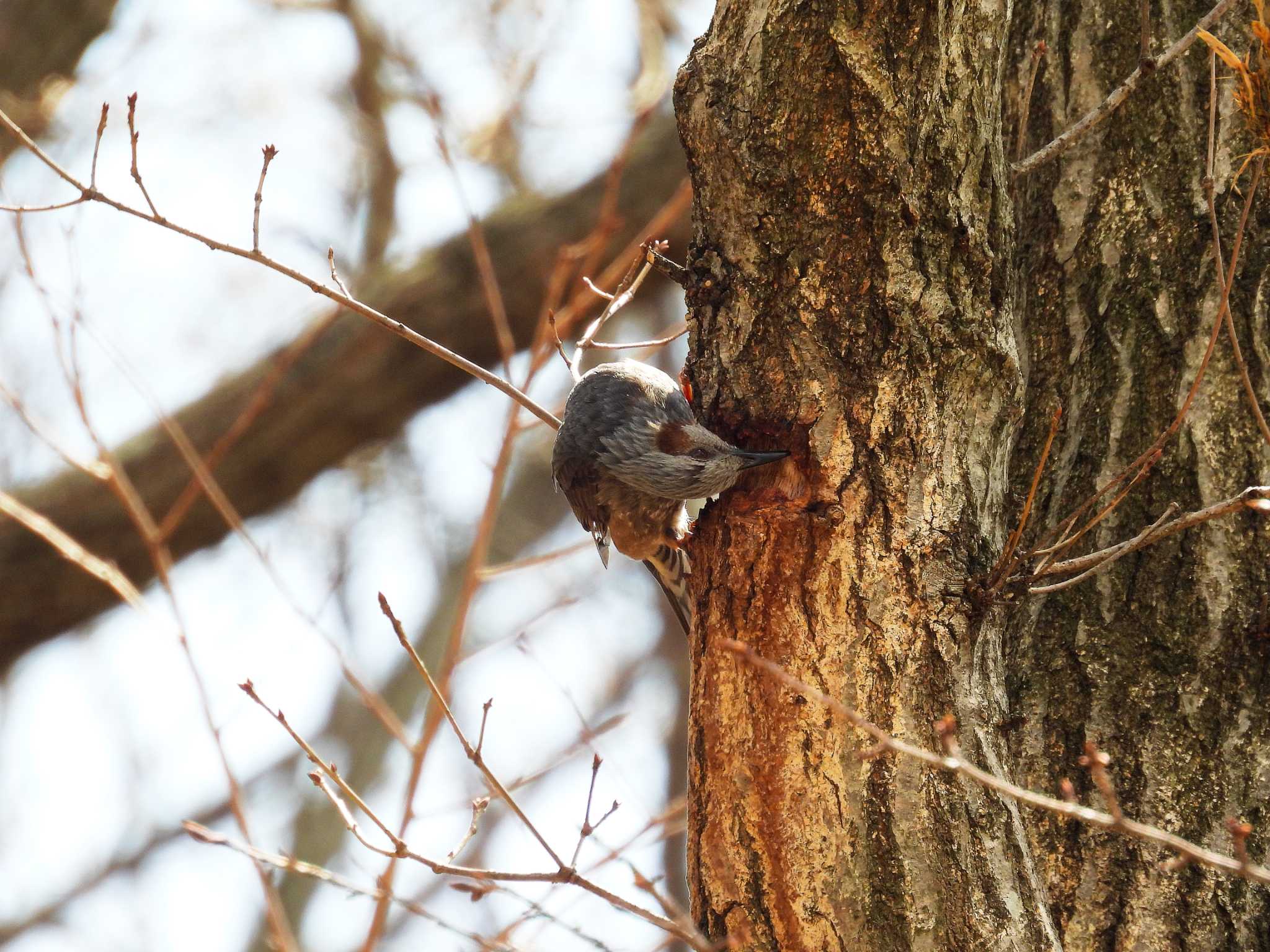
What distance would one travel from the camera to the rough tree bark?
73.5 inches

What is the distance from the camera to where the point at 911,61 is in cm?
198

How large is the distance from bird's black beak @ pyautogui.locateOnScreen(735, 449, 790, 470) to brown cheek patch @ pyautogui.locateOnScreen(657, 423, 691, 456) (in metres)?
0.65

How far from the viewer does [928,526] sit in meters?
1.95

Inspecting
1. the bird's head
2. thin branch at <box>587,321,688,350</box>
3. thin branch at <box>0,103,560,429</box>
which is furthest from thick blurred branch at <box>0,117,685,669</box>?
thin branch at <box>0,103,560,429</box>

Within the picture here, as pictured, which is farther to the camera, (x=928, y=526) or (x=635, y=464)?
(x=635, y=464)

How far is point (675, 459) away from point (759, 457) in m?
0.80

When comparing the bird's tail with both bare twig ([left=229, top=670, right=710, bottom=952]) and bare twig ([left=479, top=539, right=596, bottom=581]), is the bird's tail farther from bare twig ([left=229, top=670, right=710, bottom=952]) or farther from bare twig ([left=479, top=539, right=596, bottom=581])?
bare twig ([left=229, top=670, right=710, bottom=952])

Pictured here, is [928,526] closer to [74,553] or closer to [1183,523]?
[1183,523]

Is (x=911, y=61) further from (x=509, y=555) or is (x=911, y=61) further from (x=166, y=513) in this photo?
(x=509, y=555)

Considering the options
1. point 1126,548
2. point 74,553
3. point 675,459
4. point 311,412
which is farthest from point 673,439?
point 311,412

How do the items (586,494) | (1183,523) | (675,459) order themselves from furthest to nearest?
(586,494)
(675,459)
(1183,523)

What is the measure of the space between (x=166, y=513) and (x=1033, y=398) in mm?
3951

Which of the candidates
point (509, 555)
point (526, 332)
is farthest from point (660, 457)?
point (509, 555)

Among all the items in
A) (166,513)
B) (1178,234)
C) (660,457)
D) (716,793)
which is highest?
(166,513)
